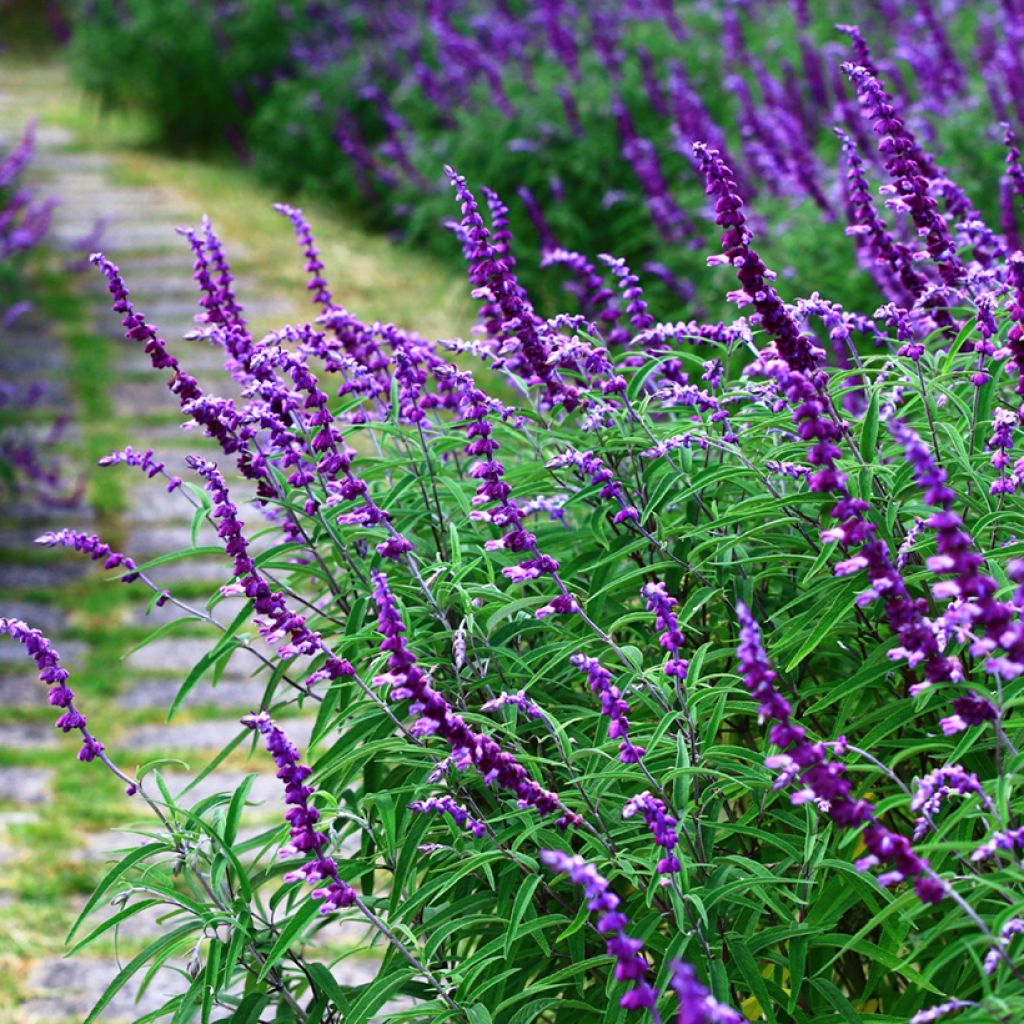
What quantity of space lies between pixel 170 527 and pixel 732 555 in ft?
15.0

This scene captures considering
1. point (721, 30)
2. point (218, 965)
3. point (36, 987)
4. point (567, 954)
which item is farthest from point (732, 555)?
point (721, 30)

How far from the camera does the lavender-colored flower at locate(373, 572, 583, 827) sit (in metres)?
1.83

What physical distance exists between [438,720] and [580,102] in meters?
7.02

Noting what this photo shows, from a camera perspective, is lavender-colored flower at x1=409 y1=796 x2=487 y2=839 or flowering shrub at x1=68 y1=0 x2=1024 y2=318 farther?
flowering shrub at x1=68 y1=0 x2=1024 y2=318

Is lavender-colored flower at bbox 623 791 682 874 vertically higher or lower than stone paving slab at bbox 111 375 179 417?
higher

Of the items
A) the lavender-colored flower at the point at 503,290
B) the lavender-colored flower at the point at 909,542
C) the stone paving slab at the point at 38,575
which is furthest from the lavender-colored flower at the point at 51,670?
the stone paving slab at the point at 38,575

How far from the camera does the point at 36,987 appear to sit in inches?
152

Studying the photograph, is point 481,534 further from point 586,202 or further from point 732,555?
point 586,202

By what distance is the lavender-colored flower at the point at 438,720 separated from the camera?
1828mm

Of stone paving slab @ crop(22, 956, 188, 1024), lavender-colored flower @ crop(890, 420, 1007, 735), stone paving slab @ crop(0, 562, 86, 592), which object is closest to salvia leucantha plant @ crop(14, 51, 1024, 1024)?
lavender-colored flower @ crop(890, 420, 1007, 735)

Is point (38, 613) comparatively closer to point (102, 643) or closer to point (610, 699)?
point (102, 643)

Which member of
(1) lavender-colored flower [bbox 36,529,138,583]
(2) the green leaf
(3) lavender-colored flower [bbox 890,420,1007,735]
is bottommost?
(2) the green leaf

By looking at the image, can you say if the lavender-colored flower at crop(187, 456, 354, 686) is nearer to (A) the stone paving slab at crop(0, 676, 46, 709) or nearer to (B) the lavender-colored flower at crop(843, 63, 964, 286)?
(B) the lavender-colored flower at crop(843, 63, 964, 286)

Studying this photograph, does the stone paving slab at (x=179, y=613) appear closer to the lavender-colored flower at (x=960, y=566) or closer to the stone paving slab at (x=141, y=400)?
the stone paving slab at (x=141, y=400)
